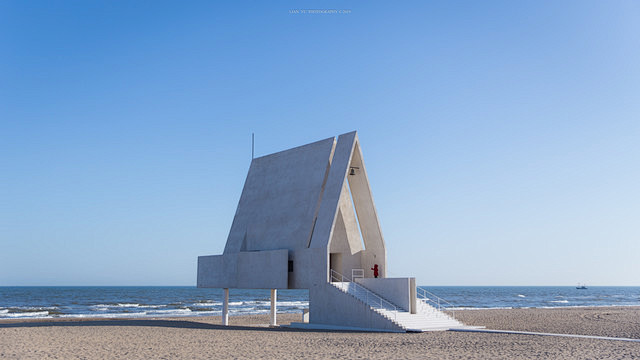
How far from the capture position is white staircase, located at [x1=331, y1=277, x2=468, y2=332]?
1645 cm

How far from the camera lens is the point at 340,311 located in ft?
57.3

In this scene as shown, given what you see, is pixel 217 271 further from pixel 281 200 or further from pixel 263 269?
pixel 281 200

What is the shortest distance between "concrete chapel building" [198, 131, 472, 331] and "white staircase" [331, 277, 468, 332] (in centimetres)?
4

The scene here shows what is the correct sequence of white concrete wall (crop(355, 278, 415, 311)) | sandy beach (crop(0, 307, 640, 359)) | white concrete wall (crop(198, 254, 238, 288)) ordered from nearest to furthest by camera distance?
sandy beach (crop(0, 307, 640, 359))
white concrete wall (crop(355, 278, 415, 311))
white concrete wall (crop(198, 254, 238, 288))

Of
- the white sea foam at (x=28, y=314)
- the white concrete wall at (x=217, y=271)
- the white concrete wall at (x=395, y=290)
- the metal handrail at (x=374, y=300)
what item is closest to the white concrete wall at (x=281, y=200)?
the white concrete wall at (x=217, y=271)

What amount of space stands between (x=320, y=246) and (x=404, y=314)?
3.38 meters

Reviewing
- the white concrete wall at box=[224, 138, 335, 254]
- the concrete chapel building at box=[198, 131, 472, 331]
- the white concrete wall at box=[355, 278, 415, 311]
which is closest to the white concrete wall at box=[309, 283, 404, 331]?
the concrete chapel building at box=[198, 131, 472, 331]

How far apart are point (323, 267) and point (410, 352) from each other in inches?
249

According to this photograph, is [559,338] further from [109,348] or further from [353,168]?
[109,348]

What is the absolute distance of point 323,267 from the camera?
17969 millimetres

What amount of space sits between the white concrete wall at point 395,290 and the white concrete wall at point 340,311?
1.30 metres

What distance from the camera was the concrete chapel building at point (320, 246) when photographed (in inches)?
686

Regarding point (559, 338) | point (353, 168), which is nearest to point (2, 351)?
point (353, 168)

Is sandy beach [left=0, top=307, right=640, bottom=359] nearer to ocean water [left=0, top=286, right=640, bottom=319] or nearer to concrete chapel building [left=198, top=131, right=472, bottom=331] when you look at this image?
concrete chapel building [left=198, top=131, right=472, bottom=331]
